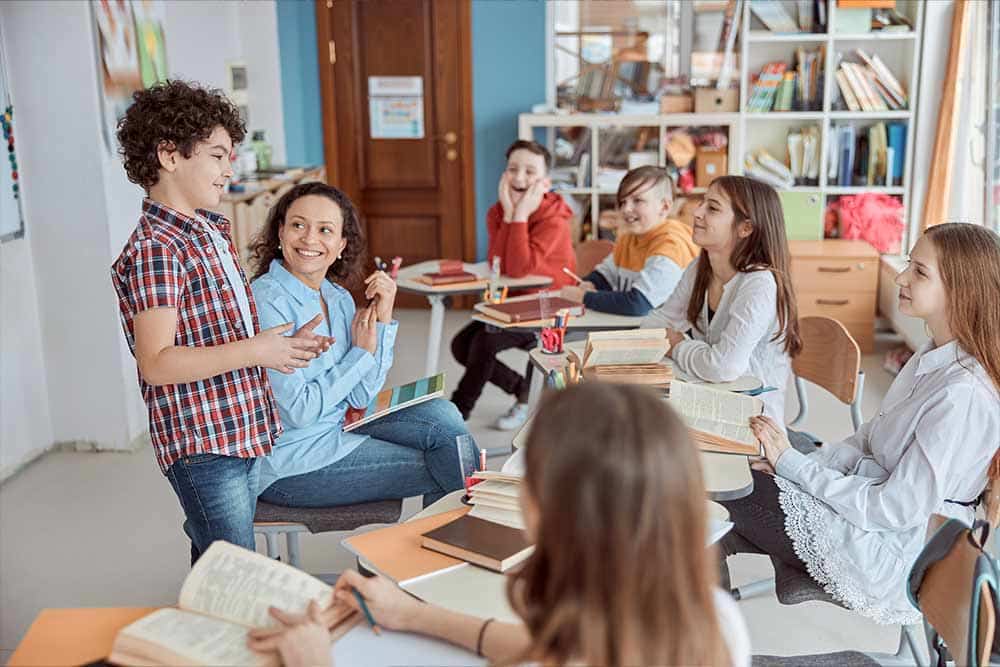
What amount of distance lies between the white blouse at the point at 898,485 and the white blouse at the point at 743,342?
1.87 feet

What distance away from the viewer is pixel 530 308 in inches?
142

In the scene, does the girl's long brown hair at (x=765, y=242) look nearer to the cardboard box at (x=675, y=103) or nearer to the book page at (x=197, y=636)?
the book page at (x=197, y=636)

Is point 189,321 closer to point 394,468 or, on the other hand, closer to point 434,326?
point 394,468

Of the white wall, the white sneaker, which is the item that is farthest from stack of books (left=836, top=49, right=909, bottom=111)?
the white wall

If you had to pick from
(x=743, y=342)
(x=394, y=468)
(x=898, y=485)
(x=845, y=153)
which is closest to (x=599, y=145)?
(x=845, y=153)

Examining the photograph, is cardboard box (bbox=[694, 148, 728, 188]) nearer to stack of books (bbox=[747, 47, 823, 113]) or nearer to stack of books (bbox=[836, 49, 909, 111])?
stack of books (bbox=[747, 47, 823, 113])

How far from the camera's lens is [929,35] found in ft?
18.7

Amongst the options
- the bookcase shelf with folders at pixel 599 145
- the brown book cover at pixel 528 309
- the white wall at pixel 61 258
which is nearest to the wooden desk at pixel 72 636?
the brown book cover at pixel 528 309

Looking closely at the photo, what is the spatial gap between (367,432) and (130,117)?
3.12ft

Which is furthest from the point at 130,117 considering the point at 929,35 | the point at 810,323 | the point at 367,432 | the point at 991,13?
the point at 929,35

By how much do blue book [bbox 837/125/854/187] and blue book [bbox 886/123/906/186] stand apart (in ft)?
→ 0.70

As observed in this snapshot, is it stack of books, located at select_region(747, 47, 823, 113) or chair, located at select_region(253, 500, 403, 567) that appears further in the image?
stack of books, located at select_region(747, 47, 823, 113)

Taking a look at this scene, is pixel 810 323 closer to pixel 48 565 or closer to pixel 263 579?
pixel 263 579

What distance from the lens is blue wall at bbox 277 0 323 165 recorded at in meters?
6.50
